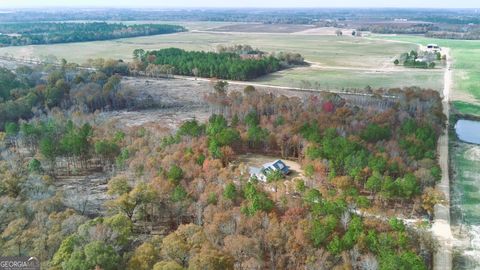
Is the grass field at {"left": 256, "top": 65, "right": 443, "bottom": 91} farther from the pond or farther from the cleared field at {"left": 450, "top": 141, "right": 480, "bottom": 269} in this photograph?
the cleared field at {"left": 450, "top": 141, "right": 480, "bottom": 269}

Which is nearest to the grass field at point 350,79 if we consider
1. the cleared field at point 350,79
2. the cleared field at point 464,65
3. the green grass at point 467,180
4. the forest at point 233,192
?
the cleared field at point 350,79

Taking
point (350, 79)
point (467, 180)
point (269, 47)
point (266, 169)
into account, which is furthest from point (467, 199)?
point (269, 47)

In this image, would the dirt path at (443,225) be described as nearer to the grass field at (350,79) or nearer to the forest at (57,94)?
the grass field at (350,79)

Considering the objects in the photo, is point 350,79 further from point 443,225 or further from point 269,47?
point 443,225

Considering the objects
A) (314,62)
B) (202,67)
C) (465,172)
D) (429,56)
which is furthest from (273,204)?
(429,56)

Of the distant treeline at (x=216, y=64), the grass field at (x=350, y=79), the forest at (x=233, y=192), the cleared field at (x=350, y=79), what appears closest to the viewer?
the forest at (x=233, y=192)

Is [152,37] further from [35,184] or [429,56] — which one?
[35,184]
